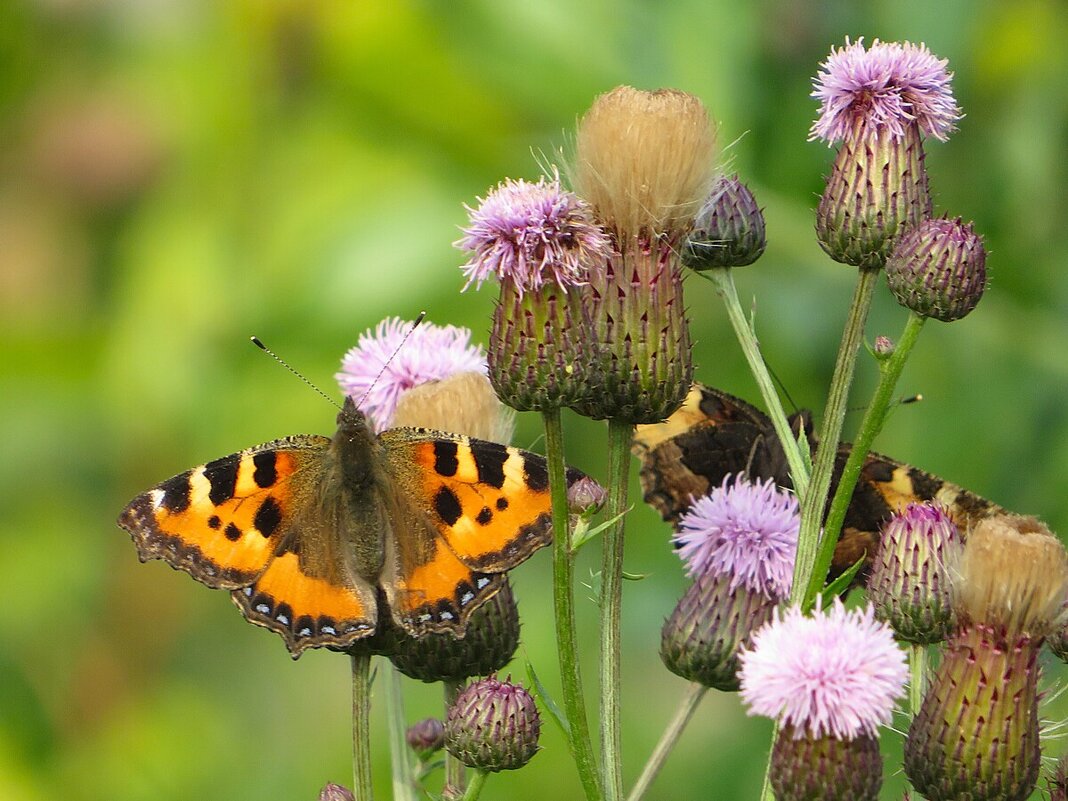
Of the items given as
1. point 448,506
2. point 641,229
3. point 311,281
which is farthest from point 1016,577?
point 311,281

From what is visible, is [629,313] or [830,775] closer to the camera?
[830,775]

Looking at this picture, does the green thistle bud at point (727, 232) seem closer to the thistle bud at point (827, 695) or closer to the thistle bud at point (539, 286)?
the thistle bud at point (539, 286)

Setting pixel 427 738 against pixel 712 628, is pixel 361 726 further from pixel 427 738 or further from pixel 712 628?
pixel 712 628

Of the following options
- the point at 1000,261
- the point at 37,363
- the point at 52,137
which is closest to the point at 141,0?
the point at 52,137

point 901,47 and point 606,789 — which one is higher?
point 901,47

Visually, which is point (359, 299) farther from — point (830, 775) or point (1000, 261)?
point (830, 775)

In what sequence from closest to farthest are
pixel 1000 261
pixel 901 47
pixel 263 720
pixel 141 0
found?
1. pixel 901 47
2. pixel 1000 261
3. pixel 263 720
4. pixel 141 0

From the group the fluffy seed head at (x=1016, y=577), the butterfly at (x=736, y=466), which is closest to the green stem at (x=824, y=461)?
the fluffy seed head at (x=1016, y=577)

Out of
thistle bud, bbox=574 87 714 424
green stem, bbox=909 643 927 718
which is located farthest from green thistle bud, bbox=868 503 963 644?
thistle bud, bbox=574 87 714 424
